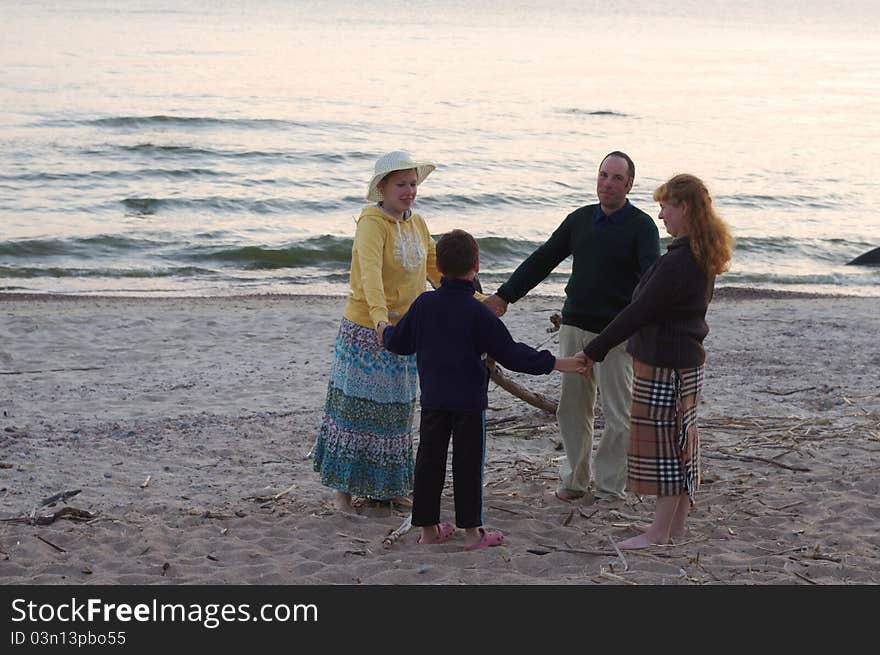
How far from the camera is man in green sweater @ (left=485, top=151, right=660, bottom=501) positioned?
231 inches

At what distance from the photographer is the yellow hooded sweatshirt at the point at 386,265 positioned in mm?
5582

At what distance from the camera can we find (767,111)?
132 ft

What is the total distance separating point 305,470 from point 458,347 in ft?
8.37

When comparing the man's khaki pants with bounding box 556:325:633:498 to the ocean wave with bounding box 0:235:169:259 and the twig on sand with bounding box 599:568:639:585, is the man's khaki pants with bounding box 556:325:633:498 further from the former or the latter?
the ocean wave with bounding box 0:235:169:259

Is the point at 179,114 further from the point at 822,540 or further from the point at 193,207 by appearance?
the point at 822,540

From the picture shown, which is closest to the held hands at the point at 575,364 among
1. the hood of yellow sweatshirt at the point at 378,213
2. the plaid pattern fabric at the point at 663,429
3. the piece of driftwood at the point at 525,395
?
the plaid pattern fabric at the point at 663,429

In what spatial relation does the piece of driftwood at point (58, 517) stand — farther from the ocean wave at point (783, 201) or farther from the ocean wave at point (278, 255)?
the ocean wave at point (783, 201)

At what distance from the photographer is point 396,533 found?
222 inches

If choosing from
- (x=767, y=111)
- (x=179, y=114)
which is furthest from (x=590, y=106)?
(x=179, y=114)

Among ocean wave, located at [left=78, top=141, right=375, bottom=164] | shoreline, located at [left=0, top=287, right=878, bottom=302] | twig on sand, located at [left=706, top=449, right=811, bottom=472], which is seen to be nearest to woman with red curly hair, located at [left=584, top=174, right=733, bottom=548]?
twig on sand, located at [left=706, top=449, right=811, bottom=472]

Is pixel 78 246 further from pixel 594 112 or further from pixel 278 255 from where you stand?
pixel 594 112

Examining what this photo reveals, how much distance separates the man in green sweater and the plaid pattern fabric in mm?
661

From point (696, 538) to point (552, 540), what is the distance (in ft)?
2.35

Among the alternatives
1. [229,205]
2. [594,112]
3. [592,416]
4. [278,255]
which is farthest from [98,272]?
[594,112]
